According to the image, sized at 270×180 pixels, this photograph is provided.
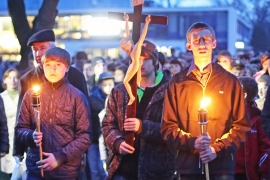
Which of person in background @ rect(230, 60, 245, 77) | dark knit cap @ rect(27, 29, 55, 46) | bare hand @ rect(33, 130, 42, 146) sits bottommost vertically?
bare hand @ rect(33, 130, 42, 146)

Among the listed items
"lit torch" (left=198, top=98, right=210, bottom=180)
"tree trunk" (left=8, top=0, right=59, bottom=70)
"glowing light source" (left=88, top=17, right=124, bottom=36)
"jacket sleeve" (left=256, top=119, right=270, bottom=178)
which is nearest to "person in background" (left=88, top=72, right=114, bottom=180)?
"tree trunk" (left=8, top=0, right=59, bottom=70)

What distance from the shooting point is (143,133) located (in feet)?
23.1

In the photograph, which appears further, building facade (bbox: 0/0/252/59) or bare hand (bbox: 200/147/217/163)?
building facade (bbox: 0/0/252/59)

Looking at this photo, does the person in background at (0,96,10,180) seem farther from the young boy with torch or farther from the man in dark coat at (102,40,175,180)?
the man in dark coat at (102,40,175,180)

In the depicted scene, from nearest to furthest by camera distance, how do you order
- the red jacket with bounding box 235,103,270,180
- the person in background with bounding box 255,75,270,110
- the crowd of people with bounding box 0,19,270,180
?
the crowd of people with bounding box 0,19,270,180 < the red jacket with bounding box 235,103,270,180 < the person in background with bounding box 255,75,270,110

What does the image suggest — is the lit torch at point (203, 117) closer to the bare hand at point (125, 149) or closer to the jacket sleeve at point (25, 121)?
the bare hand at point (125, 149)

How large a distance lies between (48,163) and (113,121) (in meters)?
0.82

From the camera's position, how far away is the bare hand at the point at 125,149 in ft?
22.9

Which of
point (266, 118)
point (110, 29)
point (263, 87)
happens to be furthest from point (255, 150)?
point (110, 29)

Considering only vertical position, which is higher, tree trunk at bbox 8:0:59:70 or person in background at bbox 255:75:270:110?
tree trunk at bbox 8:0:59:70

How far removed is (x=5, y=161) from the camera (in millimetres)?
12352

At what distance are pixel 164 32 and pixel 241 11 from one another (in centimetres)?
2191

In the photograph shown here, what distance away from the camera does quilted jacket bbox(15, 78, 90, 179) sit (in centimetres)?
700

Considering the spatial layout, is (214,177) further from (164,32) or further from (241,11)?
(241,11)
